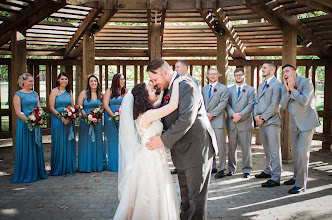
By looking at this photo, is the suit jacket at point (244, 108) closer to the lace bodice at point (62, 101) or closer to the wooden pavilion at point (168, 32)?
the wooden pavilion at point (168, 32)

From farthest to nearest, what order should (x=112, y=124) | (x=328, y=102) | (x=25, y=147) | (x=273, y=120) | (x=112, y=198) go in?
(x=328, y=102), (x=112, y=124), (x=25, y=147), (x=273, y=120), (x=112, y=198)

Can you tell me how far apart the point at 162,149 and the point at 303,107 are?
300 centimetres

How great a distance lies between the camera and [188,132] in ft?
13.5

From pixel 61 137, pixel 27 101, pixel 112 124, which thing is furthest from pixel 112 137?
pixel 27 101

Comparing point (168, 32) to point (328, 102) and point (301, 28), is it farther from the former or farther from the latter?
point (328, 102)

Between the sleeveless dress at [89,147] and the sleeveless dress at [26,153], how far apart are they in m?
0.86

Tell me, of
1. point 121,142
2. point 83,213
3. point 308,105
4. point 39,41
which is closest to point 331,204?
point 308,105

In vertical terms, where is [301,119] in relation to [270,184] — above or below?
above

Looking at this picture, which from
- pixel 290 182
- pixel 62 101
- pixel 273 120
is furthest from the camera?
pixel 62 101

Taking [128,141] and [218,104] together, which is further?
[218,104]

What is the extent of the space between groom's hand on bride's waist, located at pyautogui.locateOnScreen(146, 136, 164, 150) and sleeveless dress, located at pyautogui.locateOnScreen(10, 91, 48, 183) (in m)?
3.92

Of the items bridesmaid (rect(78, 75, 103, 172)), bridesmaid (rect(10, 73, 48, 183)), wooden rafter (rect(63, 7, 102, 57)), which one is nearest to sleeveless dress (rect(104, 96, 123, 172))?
bridesmaid (rect(78, 75, 103, 172))

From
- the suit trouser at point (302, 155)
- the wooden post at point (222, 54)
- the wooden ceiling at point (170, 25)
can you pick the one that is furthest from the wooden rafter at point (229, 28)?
the suit trouser at point (302, 155)

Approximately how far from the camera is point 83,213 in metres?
5.23
